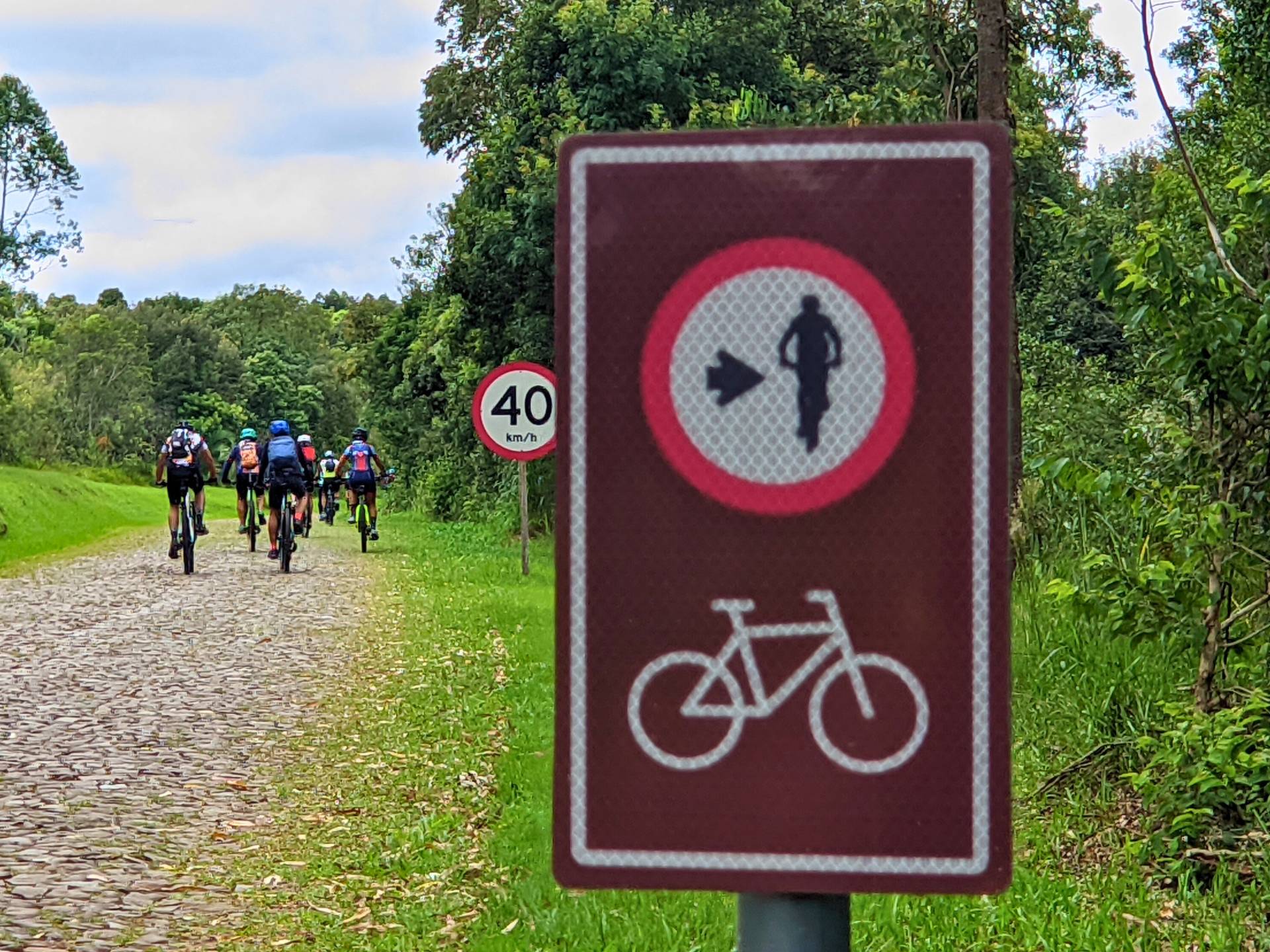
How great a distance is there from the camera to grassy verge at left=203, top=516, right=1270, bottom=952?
5.03m

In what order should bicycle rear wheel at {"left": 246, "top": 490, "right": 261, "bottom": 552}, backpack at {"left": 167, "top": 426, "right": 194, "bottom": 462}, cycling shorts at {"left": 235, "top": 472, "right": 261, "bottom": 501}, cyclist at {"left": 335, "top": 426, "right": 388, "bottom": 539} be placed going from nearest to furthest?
backpack at {"left": 167, "top": 426, "right": 194, "bottom": 462}
cycling shorts at {"left": 235, "top": 472, "right": 261, "bottom": 501}
bicycle rear wheel at {"left": 246, "top": 490, "right": 261, "bottom": 552}
cyclist at {"left": 335, "top": 426, "right": 388, "bottom": 539}

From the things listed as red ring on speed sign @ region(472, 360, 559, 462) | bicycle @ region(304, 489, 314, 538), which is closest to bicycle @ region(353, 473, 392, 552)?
bicycle @ region(304, 489, 314, 538)

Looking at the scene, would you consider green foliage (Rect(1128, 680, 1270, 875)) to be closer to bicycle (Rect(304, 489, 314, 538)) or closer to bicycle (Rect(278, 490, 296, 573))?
bicycle (Rect(278, 490, 296, 573))

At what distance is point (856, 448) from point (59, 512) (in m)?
36.5

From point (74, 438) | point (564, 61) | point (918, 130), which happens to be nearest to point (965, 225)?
point (918, 130)

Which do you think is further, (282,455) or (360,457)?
(360,457)

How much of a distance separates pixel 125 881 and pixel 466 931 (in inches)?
59.9

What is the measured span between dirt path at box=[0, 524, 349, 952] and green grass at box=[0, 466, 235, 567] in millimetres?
9219

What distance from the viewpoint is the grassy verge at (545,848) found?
5027mm

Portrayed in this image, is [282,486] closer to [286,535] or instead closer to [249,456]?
[286,535]

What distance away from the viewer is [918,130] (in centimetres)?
137

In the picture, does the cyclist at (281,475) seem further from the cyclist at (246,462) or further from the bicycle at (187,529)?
the bicycle at (187,529)

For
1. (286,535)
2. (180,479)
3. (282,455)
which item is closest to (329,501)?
(282,455)

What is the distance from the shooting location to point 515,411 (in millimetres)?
17781
